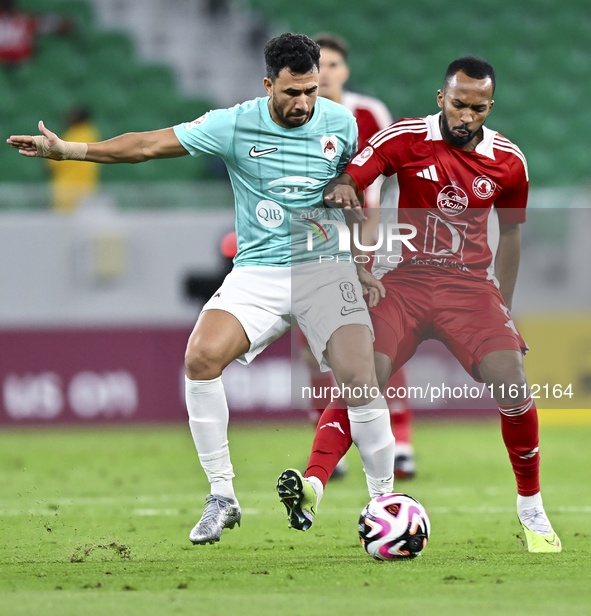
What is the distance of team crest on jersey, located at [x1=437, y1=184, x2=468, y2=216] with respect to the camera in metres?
4.71

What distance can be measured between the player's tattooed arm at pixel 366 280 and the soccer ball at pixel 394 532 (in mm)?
985

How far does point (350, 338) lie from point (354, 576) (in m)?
1.04

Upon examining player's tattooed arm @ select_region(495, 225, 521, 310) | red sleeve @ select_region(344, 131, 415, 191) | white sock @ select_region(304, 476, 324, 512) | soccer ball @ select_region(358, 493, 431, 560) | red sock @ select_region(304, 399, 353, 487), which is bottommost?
soccer ball @ select_region(358, 493, 431, 560)

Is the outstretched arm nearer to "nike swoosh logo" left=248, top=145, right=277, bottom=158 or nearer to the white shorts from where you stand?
"nike swoosh logo" left=248, top=145, right=277, bottom=158

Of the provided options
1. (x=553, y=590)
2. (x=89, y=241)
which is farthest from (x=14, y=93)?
(x=553, y=590)

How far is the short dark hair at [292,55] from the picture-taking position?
443 cm

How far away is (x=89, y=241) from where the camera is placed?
399 inches

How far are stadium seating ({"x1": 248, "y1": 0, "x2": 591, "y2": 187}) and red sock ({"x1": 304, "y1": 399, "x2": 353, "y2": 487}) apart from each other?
8.97m

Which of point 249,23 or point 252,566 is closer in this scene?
point 252,566

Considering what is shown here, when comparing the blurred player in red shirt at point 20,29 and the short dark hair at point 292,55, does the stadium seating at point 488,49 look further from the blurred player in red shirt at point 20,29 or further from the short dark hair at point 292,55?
the short dark hair at point 292,55

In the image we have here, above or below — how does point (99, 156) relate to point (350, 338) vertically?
above

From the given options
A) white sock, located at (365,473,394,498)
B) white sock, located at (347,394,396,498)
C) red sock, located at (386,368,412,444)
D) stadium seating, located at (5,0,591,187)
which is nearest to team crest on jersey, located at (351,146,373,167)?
white sock, located at (347,394,396,498)

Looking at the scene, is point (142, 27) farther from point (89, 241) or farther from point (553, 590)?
point (553, 590)

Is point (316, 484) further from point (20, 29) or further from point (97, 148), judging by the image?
Result: point (20, 29)
